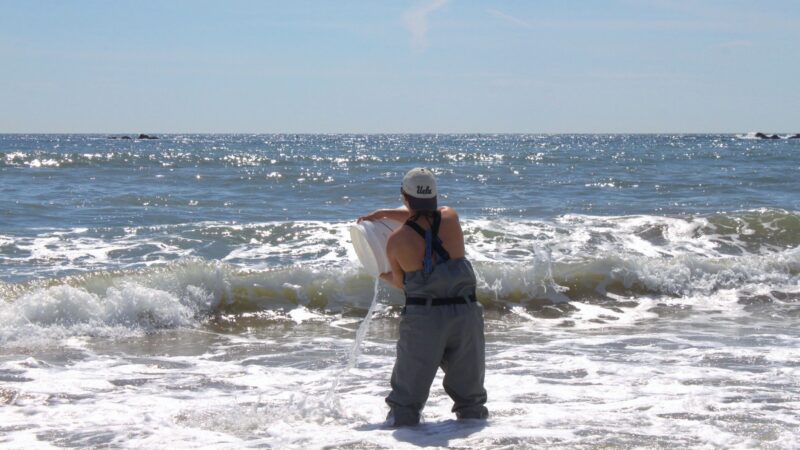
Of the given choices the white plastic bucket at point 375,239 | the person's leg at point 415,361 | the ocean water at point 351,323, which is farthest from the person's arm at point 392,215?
the ocean water at point 351,323

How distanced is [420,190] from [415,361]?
972 millimetres

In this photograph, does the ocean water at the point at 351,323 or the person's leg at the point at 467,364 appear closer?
the person's leg at the point at 467,364

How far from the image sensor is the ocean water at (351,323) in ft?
18.9

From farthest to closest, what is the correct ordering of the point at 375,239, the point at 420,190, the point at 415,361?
the point at 375,239 < the point at 415,361 < the point at 420,190

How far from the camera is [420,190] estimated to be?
516 cm

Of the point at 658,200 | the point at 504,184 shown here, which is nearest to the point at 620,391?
the point at 658,200

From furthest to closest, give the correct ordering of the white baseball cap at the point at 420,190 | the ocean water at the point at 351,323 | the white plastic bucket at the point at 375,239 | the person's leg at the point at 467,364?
1. the ocean water at the point at 351,323
2. the white plastic bucket at the point at 375,239
3. the person's leg at the point at 467,364
4. the white baseball cap at the point at 420,190

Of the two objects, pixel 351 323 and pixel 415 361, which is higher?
pixel 415 361

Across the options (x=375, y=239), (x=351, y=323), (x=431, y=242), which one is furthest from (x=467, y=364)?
(x=351, y=323)

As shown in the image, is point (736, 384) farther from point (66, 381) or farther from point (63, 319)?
point (63, 319)

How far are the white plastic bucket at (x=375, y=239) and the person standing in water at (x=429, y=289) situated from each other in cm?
10

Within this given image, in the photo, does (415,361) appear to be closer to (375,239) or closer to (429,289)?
(429,289)

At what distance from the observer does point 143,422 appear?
5949 millimetres

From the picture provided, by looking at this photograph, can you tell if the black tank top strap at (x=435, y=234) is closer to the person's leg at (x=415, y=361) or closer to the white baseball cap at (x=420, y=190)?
the white baseball cap at (x=420, y=190)
